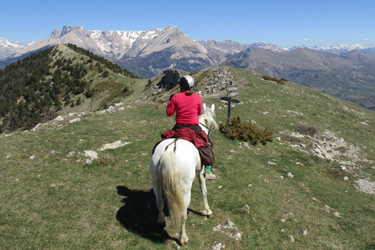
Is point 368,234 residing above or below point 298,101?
below

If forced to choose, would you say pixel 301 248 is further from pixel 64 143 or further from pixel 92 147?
pixel 64 143

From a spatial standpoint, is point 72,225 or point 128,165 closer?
point 72,225

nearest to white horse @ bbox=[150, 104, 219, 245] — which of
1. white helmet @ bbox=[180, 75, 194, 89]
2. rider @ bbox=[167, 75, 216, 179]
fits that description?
rider @ bbox=[167, 75, 216, 179]

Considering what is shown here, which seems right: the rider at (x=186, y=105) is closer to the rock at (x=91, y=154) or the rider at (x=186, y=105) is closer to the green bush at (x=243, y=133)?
the rock at (x=91, y=154)

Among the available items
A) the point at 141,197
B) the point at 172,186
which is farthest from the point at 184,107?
the point at 141,197

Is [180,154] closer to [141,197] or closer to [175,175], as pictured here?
[175,175]

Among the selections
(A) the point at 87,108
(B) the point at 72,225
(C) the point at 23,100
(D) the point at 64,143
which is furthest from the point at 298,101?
(C) the point at 23,100

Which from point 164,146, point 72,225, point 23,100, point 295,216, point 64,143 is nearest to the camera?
point 164,146

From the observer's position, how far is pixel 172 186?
220 inches

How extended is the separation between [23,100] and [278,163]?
285 ft

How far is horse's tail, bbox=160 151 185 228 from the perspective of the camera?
5.57m

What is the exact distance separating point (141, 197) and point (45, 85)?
88.5 m

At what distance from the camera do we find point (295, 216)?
848 centimetres

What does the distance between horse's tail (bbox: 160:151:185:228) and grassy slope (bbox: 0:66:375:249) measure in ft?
4.21
